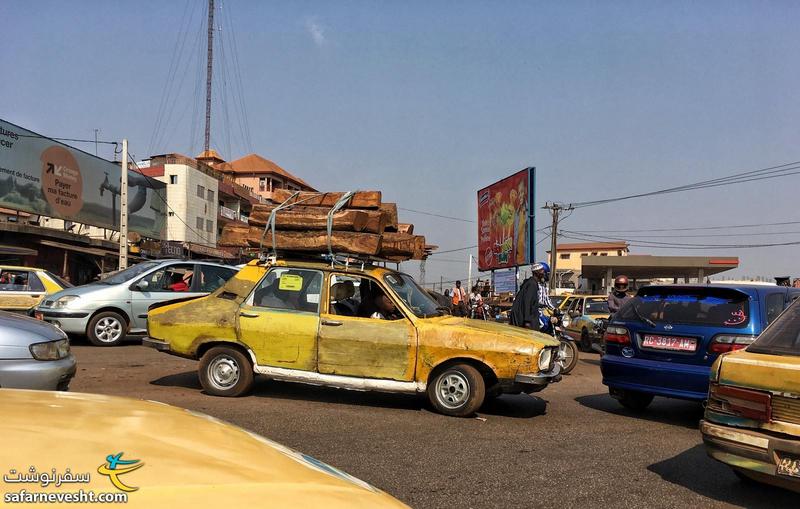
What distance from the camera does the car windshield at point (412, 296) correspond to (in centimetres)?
690

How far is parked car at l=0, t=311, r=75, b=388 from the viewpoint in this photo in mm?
5309

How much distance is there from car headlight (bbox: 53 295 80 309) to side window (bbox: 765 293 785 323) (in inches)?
435

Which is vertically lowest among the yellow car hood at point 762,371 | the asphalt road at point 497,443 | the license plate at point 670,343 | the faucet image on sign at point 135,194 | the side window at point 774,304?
the asphalt road at point 497,443

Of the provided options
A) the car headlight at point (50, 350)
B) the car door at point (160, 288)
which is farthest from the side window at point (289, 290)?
the car door at point (160, 288)

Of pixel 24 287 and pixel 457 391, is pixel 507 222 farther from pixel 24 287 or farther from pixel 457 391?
pixel 457 391

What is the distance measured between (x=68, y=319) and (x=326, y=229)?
6650mm

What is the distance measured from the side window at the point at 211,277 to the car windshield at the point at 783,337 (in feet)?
32.9

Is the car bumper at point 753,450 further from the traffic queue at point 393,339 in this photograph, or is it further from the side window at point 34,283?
the side window at point 34,283

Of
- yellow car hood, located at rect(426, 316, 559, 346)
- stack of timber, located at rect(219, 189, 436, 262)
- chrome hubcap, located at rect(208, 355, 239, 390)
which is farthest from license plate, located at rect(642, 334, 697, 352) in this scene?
chrome hubcap, located at rect(208, 355, 239, 390)

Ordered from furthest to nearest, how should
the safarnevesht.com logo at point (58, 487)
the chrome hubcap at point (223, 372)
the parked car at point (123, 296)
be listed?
the parked car at point (123, 296)
the chrome hubcap at point (223, 372)
the safarnevesht.com logo at point (58, 487)

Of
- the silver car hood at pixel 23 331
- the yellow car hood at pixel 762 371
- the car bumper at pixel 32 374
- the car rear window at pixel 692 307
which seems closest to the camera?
the yellow car hood at pixel 762 371

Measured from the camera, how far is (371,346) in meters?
6.57

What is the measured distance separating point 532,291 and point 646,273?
4125 centimetres

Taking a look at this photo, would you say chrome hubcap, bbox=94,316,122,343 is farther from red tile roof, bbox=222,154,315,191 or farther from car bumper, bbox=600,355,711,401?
red tile roof, bbox=222,154,315,191
